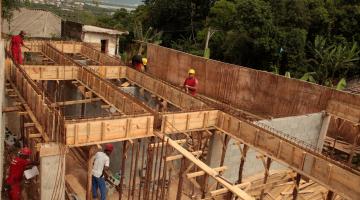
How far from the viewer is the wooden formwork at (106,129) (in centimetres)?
868

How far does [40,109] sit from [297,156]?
266 inches

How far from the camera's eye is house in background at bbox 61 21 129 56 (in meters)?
29.4

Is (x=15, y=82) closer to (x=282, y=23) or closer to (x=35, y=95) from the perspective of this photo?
(x=35, y=95)

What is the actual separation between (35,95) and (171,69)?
43.7 feet

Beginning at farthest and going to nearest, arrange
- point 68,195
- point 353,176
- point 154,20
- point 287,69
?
point 154,20 < point 287,69 < point 68,195 < point 353,176

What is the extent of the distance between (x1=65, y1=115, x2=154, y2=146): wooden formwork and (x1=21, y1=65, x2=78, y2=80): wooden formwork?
6031 millimetres

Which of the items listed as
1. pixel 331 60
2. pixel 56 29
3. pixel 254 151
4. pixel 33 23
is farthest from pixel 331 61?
pixel 33 23

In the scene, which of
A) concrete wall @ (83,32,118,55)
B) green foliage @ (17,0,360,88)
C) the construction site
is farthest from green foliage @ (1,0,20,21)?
concrete wall @ (83,32,118,55)

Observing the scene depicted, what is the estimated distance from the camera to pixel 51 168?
834 centimetres

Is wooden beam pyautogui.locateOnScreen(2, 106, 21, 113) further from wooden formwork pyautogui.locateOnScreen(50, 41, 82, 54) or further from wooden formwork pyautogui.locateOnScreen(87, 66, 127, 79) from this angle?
wooden formwork pyautogui.locateOnScreen(50, 41, 82, 54)

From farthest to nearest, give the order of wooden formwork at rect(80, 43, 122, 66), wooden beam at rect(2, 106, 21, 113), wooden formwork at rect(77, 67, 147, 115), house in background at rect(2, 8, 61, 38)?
house in background at rect(2, 8, 61, 38) < wooden formwork at rect(80, 43, 122, 66) < wooden beam at rect(2, 106, 21, 113) < wooden formwork at rect(77, 67, 147, 115)

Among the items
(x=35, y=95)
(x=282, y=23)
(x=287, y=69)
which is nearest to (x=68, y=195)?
(x=35, y=95)

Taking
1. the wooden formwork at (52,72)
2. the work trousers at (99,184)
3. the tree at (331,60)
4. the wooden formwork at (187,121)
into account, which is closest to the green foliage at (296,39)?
the tree at (331,60)

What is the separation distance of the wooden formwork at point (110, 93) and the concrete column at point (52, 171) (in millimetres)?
2365
